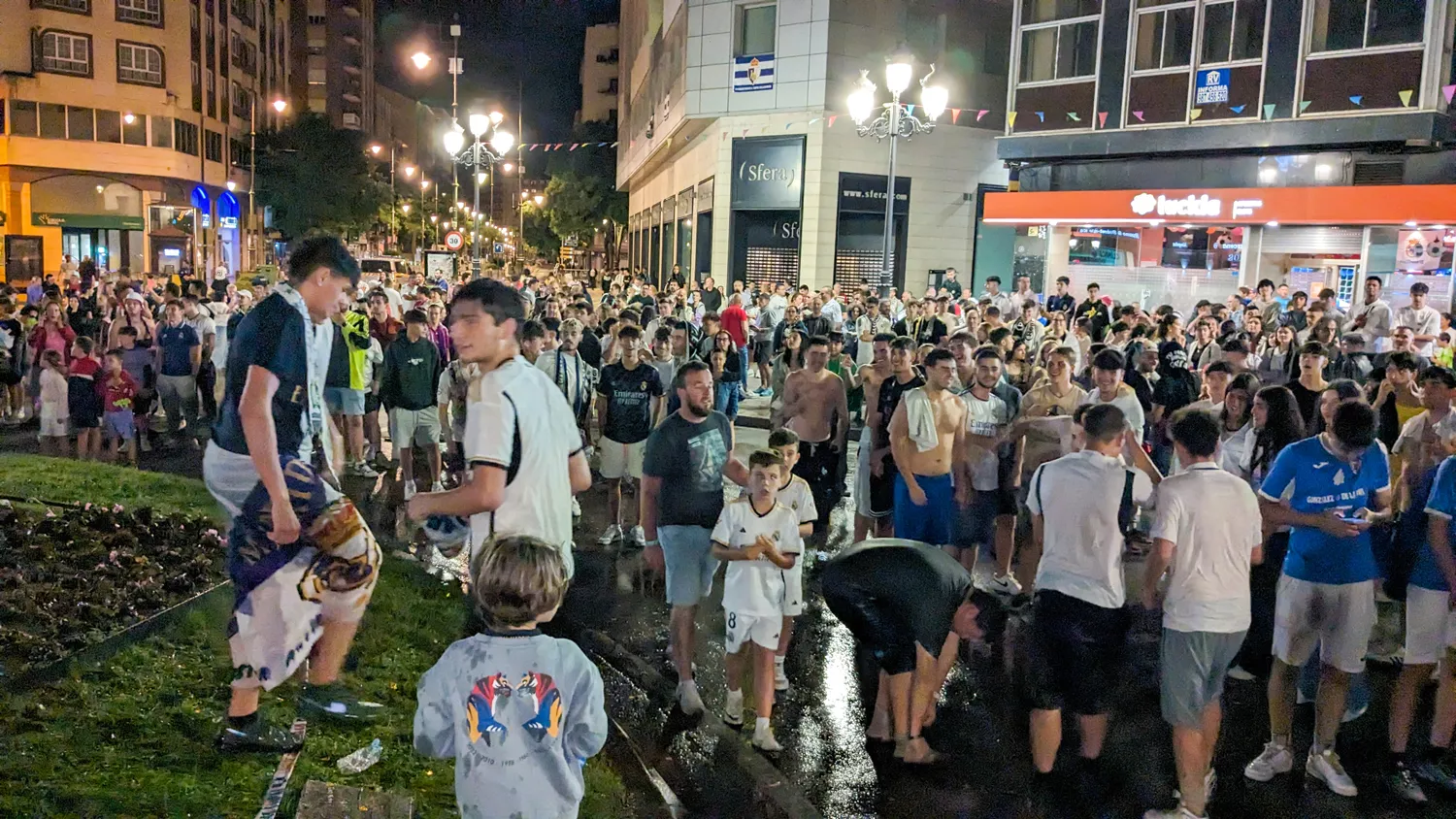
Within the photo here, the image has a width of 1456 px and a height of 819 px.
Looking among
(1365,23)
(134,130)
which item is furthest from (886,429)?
(134,130)

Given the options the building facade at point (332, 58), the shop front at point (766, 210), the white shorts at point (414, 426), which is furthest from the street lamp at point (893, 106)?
the building facade at point (332, 58)

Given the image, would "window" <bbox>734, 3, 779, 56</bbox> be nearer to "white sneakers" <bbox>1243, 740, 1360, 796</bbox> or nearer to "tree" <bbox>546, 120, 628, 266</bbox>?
"white sneakers" <bbox>1243, 740, 1360, 796</bbox>

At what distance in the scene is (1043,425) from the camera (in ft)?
25.7

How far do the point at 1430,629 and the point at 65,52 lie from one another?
2285 inches

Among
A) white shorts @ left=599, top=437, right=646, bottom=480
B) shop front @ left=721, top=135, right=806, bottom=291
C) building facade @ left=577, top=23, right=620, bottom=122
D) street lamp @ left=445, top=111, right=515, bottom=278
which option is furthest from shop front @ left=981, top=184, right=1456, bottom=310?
building facade @ left=577, top=23, right=620, bottom=122

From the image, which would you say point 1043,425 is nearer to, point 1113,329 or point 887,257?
point 1113,329

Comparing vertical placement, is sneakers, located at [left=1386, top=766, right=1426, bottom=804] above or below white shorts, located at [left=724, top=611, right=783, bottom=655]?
below

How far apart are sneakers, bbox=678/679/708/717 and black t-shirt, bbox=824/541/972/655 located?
1.31 meters

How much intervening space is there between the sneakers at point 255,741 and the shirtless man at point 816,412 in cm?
491

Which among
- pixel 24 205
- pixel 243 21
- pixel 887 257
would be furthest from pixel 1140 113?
pixel 243 21

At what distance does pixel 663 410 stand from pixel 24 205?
164ft

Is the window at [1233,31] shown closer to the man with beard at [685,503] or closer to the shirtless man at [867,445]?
the shirtless man at [867,445]

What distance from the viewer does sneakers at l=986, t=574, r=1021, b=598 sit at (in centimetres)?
838

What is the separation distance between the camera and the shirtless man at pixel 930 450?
7.47 meters
